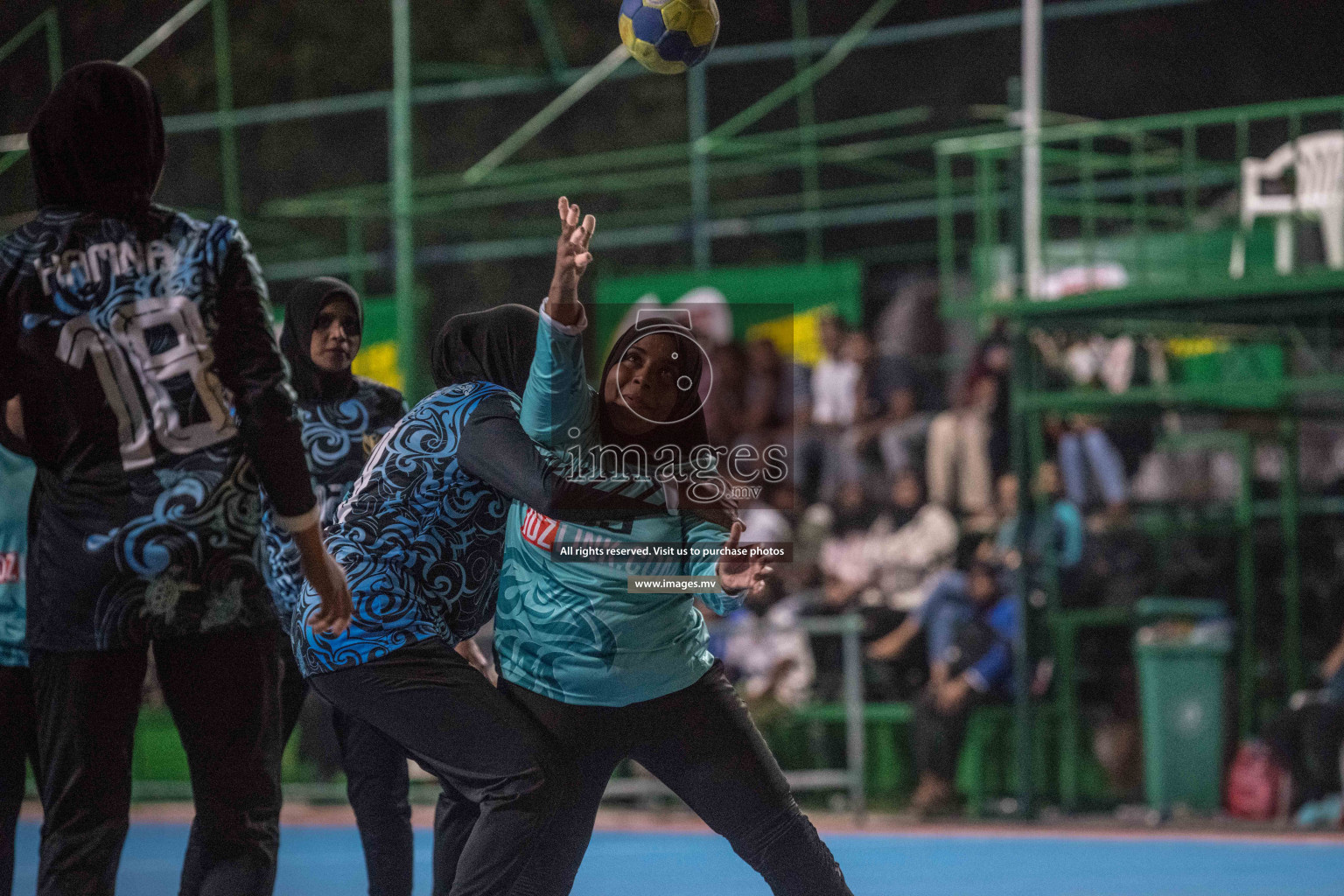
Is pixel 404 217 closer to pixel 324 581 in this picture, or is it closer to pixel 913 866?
pixel 913 866

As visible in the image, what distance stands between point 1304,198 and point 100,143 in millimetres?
8504

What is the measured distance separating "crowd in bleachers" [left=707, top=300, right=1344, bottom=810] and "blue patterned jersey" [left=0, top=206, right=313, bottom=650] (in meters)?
7.81

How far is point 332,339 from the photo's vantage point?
5.70 meters

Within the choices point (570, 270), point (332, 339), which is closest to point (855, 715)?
point (332, 339)

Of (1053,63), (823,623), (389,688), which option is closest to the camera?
(389,688)

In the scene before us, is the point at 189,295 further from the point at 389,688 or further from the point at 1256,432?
the point at 1256,432

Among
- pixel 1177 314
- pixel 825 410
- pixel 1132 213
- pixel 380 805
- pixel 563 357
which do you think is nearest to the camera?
pixel 563 357

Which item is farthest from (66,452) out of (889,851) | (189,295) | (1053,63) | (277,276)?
(277,276)

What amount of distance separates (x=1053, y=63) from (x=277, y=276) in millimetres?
7643

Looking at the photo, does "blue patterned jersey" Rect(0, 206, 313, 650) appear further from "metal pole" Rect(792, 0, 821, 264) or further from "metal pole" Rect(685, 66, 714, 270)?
"metal pole" Rect(792, 0, 821, 264)

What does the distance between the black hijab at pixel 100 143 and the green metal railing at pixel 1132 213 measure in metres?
7.48

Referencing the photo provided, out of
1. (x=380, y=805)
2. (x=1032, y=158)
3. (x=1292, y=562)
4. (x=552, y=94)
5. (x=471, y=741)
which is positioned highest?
(x=552, y=94)

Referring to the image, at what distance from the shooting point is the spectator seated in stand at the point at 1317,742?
35.2 ft

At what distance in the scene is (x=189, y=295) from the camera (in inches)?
156
